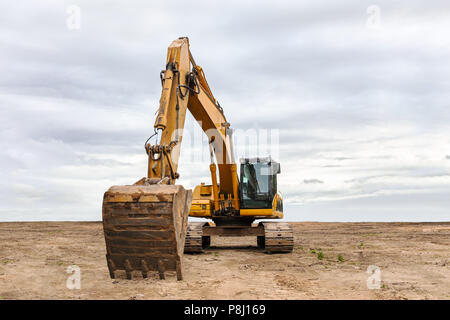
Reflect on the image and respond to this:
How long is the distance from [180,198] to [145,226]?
0.81m

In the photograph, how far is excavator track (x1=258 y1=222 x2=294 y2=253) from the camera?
14.0 metres

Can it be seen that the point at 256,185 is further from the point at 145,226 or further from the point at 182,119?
the point at 145,226

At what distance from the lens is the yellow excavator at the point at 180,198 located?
301 inches

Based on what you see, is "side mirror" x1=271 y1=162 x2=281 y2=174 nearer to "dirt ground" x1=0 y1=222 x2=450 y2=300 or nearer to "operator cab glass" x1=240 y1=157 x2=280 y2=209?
"operator cab glass" x1=240 y1=157 x2=280 y2=209

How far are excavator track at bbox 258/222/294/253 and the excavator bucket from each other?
258 inches

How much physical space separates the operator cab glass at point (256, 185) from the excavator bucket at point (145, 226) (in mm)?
6782

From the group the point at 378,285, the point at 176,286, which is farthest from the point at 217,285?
the point at 378,285

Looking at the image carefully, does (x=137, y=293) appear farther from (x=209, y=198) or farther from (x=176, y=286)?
(x=209, y=198)

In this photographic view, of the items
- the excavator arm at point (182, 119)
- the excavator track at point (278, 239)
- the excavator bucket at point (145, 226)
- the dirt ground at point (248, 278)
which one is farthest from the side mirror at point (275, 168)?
the excavator bucket at point (145, 226)

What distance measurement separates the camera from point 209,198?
15.2 m

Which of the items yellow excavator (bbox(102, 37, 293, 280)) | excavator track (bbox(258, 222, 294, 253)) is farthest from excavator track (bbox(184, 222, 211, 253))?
excavator track (bbox(258, 222, 294, 253))

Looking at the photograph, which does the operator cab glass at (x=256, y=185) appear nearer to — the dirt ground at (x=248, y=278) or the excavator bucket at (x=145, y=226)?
the dirt ground at (x=248, y=278)

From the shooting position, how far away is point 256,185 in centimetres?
1465

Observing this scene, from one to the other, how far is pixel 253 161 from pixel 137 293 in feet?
26.5
